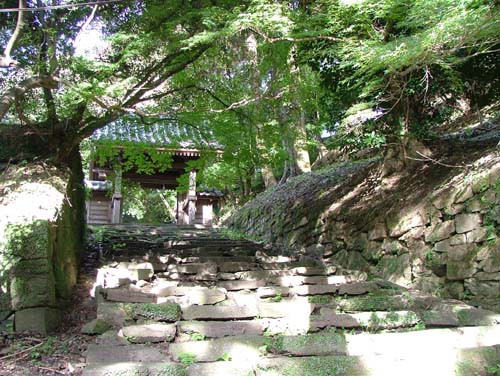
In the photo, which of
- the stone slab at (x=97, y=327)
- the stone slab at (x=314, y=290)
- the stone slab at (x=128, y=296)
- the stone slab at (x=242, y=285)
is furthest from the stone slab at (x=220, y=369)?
the stone slab at (x=242, y=285)

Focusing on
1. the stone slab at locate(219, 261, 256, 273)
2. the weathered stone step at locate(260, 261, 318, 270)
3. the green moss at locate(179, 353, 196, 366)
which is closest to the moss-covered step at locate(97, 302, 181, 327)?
the green moss at locate(179, 353, 196, 366)

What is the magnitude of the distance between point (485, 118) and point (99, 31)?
24.6 feet

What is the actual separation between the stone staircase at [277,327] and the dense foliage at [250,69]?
2382mm

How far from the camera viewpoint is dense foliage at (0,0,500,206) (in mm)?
5004

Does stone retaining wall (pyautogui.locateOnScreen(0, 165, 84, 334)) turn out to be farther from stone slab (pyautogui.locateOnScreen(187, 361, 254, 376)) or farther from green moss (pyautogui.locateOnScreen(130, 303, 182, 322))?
stone slab (pyautogui.locateOnScreen(187, 361, 254, 376))

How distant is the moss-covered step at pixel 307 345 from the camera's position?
3533 mm

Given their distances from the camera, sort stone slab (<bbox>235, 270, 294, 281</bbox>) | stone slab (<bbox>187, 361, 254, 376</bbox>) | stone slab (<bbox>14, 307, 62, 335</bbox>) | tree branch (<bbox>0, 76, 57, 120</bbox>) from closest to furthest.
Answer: stone slab (<bbox>187, 361, 254, 376</bbox>) → stone slab (<bbox>14, 307, 62, 335</bbox>) → tree branch (<bbox>0, 76, 57, 120</bbox>) → stone slab (<bbox>235, 270, 294, 281</bbox>)

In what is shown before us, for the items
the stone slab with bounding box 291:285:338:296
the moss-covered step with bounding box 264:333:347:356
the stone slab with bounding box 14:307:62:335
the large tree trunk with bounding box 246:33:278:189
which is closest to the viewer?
the moss-covered step with bounding box 264:333:347:356

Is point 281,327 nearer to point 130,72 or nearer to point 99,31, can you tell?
point 130,72

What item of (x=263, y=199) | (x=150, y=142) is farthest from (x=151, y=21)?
(x=263, y=199)

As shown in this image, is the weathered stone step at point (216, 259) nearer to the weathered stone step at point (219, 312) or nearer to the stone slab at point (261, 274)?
the stone slab at point (261, 274)

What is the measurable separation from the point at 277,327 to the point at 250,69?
518 centimetres

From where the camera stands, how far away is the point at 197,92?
25.6 ft

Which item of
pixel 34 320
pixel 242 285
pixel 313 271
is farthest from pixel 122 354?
pixel 313 271
